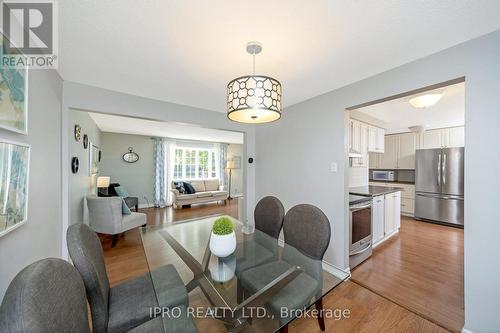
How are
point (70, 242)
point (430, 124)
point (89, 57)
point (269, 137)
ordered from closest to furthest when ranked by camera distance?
point (70, 242) → point (89, 57) → point (269, 137) → point (430, 124)

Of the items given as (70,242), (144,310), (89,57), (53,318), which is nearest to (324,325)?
(144,310)

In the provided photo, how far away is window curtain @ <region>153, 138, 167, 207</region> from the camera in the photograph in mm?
6199

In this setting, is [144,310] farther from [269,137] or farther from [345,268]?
[269,137]

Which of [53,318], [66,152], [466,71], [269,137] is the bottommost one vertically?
[53,318]

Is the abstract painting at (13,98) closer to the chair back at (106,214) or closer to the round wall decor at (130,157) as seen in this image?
the chair back at (106,214)

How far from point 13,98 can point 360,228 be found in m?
3.52

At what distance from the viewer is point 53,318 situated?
0.64 metres

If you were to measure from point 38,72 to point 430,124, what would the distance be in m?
6.54

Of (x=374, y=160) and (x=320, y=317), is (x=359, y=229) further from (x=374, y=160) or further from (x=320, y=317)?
(x=374, y=160)

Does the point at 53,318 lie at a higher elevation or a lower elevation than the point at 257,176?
lower

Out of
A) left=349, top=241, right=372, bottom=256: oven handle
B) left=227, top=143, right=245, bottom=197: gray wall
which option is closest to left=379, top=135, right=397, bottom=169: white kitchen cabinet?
left=349, top=241, right=372, bottom=256: oven handle

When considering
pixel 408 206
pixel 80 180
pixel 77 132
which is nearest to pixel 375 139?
pixel 408 206

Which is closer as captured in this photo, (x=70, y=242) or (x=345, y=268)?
(x=70, y=242)

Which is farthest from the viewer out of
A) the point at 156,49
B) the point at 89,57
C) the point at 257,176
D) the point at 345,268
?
the point at 257,176
